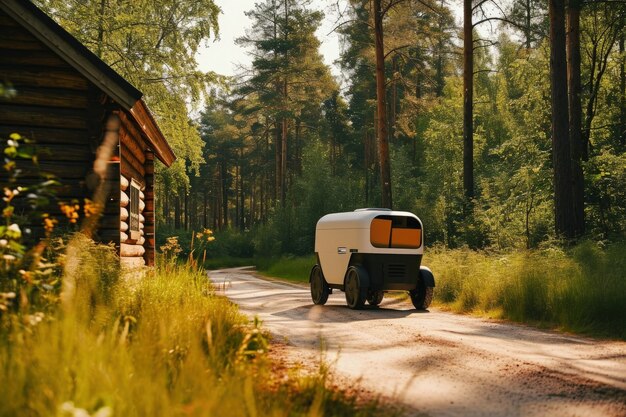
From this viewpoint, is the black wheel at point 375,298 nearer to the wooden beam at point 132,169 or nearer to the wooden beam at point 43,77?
the wooden beam at point 132,169

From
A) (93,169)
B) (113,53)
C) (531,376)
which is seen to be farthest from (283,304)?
(113,53)

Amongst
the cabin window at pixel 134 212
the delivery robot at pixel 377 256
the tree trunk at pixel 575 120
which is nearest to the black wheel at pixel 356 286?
the delivery robot at pixel 377 256

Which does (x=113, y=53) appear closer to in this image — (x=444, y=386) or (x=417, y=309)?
(x=417, y=309)

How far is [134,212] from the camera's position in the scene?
50.0 ft

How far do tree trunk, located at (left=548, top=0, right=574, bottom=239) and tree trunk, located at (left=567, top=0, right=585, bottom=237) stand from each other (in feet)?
0.95

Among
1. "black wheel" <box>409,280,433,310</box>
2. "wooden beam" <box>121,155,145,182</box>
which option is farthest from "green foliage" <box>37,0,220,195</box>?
"black wheel" <box>409,280,433,310</box>

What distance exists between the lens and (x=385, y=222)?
14.0m

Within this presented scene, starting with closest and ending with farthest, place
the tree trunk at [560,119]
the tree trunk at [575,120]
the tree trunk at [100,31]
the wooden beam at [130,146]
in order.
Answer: the wooden beam at [130,146] → the tree trunk at [560,119] → the tree trunk at [575,120] → the tree trunk at [100,31]

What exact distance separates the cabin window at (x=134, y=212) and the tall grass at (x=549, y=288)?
6.87m

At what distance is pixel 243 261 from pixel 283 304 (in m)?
37.9

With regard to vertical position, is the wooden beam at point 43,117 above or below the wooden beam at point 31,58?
below

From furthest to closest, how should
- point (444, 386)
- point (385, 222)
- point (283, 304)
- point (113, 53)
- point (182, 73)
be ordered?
point (182, 73) < point (113, 53) < point (283, 304) < point (385, 222) < point (444, 386)

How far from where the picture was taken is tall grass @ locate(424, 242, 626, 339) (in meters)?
10.9

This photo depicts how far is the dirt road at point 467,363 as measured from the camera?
572cm
